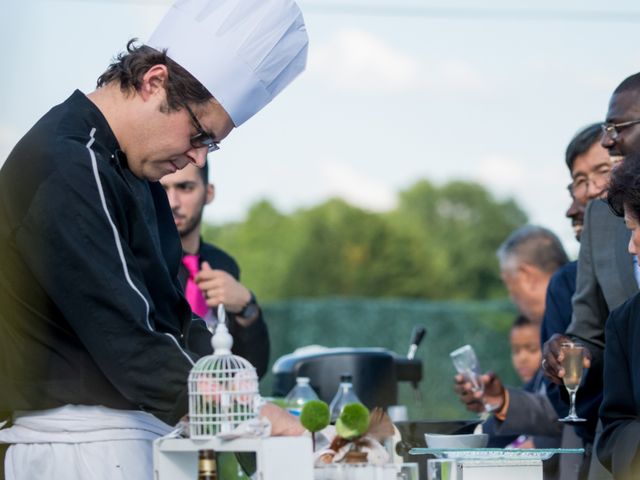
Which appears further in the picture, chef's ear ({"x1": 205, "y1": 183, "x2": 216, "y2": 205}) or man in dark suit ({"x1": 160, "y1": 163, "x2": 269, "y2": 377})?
chef's ear ({"x1": 205, "y1": 183, "x2": 216, "y2": 205})

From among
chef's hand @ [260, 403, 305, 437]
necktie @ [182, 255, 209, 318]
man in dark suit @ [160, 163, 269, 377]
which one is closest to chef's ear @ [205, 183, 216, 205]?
man in dark suit @ [160, 163, 269, 377]

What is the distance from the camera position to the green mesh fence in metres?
15.1

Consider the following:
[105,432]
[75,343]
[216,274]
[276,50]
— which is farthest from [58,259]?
[216,274]

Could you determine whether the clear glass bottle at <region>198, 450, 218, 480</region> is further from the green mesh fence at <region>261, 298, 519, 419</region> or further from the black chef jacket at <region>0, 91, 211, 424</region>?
the green mesh fence at <region>261, 298, 519, 419</region>

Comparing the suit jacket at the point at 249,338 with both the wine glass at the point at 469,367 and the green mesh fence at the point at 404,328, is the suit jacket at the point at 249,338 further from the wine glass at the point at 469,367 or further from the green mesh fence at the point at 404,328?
the green mesh fence at the point at 404,328

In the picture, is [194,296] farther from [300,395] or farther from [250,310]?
[300,395]

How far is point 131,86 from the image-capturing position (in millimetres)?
2541

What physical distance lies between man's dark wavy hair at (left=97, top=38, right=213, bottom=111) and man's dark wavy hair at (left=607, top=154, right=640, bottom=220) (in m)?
1.04

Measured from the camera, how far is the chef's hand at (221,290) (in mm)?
4281

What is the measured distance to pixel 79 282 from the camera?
2.25m

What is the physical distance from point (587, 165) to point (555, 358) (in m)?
1.19

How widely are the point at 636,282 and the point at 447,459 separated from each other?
97 cm

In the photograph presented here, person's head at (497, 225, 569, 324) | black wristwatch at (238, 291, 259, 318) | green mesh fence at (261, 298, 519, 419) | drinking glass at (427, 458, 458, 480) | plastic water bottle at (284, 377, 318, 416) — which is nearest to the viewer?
drinking glass at (427, 458, 458, 480)

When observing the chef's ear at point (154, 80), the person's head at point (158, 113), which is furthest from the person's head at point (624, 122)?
the chef's ear at point (154, 80)
